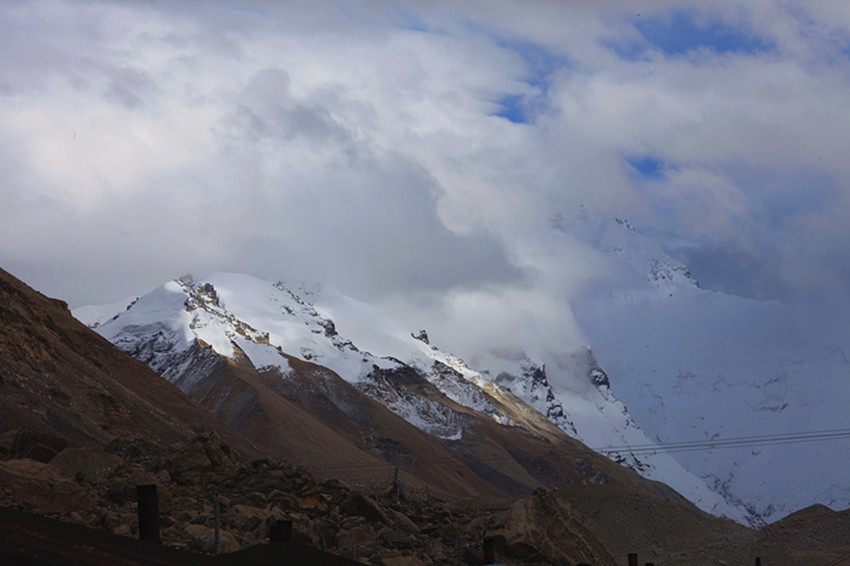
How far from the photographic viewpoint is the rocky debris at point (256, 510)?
3303cm

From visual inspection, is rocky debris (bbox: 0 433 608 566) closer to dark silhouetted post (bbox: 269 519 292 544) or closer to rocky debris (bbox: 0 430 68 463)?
rocky debris (bbox: 0 430 68 463)

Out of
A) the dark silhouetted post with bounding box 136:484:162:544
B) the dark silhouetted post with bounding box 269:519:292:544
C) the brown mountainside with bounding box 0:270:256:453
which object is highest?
the brown mountainside with bounding box 0:270:256:453

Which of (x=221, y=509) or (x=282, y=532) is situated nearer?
(x=282, y=532)

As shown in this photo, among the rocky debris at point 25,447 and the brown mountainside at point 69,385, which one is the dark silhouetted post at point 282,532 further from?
the brown mountainside at point 69,385

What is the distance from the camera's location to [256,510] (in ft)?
126

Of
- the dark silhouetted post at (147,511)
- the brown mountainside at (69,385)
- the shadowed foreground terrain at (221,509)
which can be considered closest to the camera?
the dark silhouetted post at (147,511)

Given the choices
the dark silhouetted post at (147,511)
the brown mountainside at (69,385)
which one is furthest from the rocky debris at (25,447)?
the dark silhouetted post at (147,511)

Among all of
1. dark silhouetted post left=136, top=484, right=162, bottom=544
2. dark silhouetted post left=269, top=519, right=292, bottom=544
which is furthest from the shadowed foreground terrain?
dark silhouetted post left=136, top=484, right=162, bottom=544

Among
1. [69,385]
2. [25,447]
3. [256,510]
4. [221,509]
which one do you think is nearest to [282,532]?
[221,509]

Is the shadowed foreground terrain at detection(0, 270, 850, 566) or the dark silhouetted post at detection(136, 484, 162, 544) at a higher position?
the shadowed foreground terrain at detection(0, 270, 850, 566)

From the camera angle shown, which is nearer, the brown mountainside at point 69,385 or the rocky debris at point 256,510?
the rocky debris at point 256,510

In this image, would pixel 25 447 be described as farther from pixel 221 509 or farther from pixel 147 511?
pixel 147 511

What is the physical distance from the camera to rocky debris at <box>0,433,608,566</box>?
33031mm

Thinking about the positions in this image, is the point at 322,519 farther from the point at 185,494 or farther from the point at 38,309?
the point at 38,309
